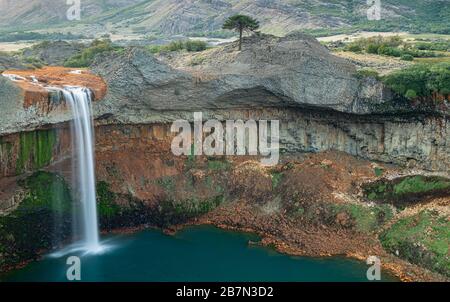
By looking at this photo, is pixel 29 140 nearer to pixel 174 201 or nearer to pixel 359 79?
pixel 174 201

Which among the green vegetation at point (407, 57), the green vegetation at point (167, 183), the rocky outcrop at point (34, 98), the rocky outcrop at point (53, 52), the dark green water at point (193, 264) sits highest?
the rocky outcrop at point (53, 52)

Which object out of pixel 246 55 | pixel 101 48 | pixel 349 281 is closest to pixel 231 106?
pixel 246 55

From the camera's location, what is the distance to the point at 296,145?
52844 mm

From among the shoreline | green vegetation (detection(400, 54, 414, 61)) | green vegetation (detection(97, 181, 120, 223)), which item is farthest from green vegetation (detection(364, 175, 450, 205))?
green vegetation (detection(97, 181, 120, 223))

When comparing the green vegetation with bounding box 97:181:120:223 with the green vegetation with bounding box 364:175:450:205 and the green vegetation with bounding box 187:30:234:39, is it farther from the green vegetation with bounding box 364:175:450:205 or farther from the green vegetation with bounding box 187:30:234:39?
the green vegetation with bounding box 187:30:234:39

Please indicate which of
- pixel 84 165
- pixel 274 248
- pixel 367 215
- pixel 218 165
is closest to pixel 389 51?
pixel 367 215

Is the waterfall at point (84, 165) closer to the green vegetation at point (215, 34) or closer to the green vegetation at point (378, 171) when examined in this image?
the green vegetation at point (378, 171)

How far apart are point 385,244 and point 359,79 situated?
1562 centimetres

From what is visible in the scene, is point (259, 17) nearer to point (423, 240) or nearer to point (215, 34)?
point (215, 34)

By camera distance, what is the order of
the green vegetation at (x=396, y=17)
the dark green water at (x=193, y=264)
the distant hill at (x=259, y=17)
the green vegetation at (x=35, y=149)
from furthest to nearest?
the distant hill at (x=259, y=17)
the green vegetation at (x=396, y=17)
the green vegetation at (x=35, y=149)
the dark green water at (x=193, y=264)

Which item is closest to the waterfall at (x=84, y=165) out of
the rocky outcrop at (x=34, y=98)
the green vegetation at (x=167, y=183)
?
the rocky outcrop at (x=34, y=98)

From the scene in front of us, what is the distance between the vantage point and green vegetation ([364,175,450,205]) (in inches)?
1827

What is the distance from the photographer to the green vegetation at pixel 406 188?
4641 centimetres

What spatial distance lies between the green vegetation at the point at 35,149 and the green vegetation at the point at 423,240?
1081 inches
